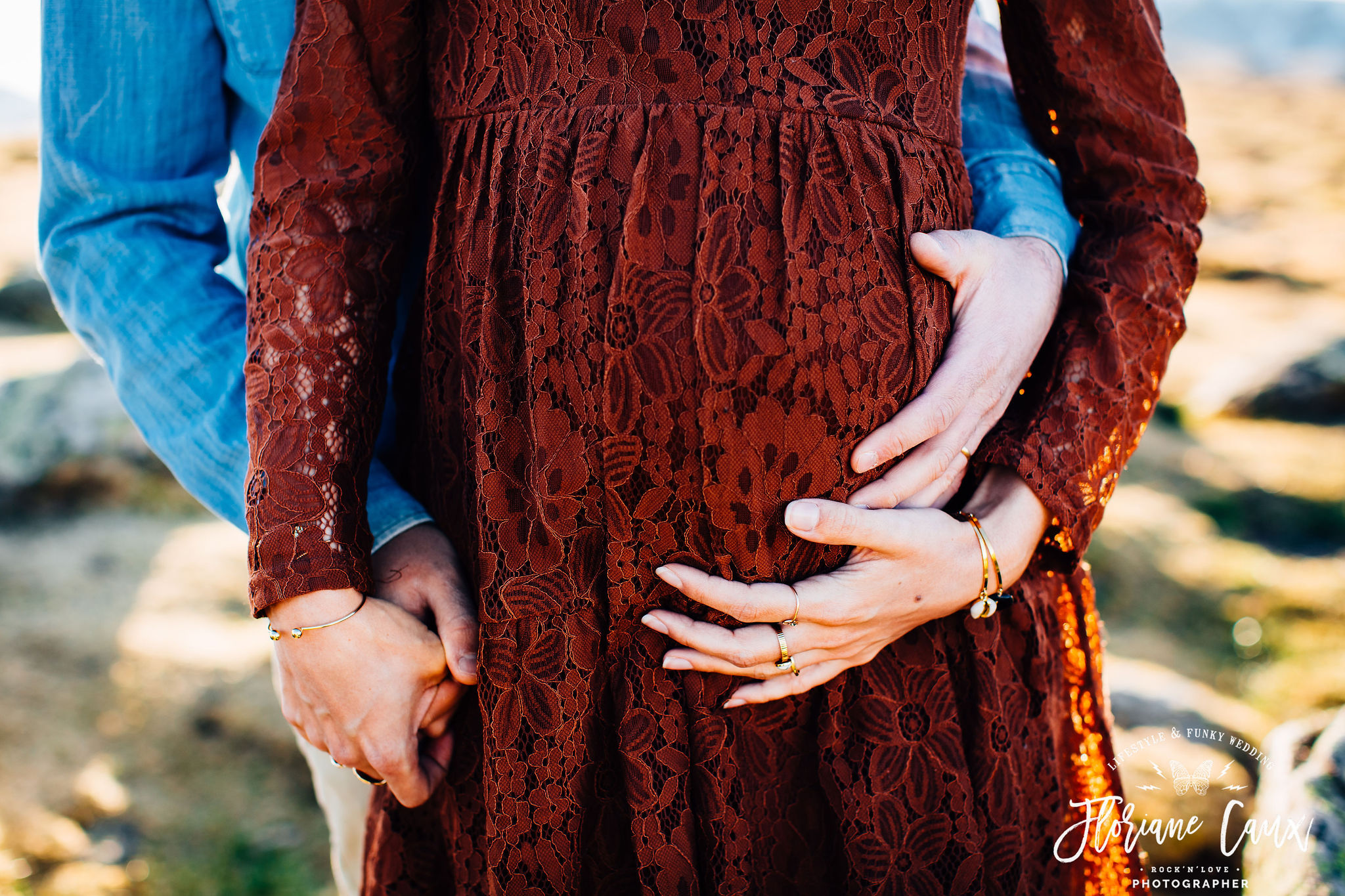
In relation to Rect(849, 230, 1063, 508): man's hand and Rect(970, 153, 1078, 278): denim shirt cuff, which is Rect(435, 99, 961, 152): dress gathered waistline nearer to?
Rect(849, 230, 1063, 508): man's hand

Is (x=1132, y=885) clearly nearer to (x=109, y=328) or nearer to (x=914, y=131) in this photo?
(x=914, y=131)

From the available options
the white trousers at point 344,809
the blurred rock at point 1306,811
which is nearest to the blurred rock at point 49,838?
the white trousers at point 344,809

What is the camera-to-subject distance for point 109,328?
97 centimetres

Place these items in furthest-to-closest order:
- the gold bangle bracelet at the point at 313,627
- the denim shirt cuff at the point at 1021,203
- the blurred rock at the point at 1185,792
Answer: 1. the blurred rock at the point at 1185,792
2. the denim shirt cuff at the point at 1021,203
3. the gold bangle bracelet at the point at 313,627

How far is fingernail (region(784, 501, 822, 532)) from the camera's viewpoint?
86cm

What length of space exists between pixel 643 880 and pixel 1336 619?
3.90 meters

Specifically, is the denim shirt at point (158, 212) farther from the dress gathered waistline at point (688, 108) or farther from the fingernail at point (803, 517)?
the fingernail at point (803, 517)

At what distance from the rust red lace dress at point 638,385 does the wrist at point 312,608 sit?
0.08 ft

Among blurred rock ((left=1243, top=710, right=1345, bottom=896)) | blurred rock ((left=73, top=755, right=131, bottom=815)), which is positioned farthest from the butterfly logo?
blurred rock ((left=73, top=755, right=131, bottom=815))

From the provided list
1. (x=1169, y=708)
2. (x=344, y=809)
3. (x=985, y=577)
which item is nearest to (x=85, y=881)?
(x=344, y=809)

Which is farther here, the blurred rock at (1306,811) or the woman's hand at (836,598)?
the blurred rock at (1306,811)

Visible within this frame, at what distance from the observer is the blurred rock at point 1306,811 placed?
145 cm

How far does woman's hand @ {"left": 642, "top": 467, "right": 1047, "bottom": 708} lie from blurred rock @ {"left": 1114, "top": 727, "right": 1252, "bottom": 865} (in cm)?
156

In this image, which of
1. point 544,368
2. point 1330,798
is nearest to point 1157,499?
point 1330,798
